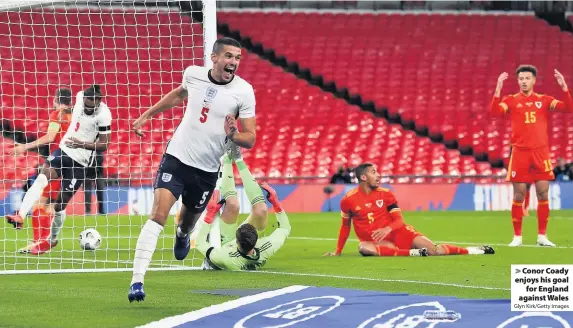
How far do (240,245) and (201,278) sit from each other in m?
0.70

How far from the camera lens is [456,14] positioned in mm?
31578

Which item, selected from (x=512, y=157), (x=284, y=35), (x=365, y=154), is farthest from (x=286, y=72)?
(x=512, y=157)

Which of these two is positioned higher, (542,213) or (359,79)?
(359,79)

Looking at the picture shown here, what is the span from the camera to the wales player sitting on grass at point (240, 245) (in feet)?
33.0

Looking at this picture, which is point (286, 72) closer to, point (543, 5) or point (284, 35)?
point (284, 35)

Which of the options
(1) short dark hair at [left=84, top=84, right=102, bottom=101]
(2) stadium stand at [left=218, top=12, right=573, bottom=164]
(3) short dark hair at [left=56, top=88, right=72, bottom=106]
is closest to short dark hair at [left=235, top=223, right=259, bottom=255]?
(1) short dark hair at [left=84, top=84, right=102, bottom=101]

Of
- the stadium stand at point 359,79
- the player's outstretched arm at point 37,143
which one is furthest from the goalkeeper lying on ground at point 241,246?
the stadium stand at point 359,79

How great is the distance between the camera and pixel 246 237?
1000 centimetres

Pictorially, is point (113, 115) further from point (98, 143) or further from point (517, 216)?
point (517, 216)

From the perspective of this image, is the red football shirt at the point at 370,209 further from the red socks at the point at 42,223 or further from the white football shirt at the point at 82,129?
the red socks at the point at 42,223

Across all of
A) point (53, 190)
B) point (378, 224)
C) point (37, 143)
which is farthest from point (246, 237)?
point (53, 190)

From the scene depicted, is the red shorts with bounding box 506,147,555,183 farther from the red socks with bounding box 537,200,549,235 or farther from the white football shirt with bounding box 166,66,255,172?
the white football shirt with bounding box 166,66,255,172

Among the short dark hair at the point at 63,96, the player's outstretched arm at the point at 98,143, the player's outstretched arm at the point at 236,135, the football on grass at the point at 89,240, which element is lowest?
the football on grass at the point at 89,240

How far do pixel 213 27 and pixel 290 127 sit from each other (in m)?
16.0
